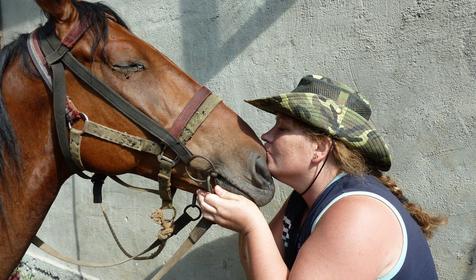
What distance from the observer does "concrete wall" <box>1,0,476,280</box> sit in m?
1.87

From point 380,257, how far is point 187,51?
6.41 feet

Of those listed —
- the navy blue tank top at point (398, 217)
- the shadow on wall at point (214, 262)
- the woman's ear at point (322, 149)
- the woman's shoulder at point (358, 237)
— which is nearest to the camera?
the woman's shoulder at point (358, 237)

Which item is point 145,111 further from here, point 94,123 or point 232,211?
point 232,211

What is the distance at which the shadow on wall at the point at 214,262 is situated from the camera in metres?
2.70

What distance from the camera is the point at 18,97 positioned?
161 centimetres

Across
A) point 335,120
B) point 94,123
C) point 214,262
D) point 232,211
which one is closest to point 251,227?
point 232,211

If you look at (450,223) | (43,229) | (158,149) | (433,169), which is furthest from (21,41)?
(43,229)

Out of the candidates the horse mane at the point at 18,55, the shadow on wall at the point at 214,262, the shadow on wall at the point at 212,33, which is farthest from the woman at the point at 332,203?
the shadow on wall at the point at 214,262

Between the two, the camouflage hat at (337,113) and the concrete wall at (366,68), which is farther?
the concrete wall at (366,68)

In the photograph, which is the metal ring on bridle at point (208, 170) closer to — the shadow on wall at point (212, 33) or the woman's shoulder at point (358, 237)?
the woman's shoulder at point (358, 237)

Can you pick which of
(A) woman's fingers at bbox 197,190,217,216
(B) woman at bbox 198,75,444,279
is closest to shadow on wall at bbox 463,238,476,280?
(B) woman at bbox 198,75,444,279

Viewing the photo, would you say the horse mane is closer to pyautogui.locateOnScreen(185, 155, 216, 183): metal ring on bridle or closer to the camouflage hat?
pyautogui.locateOnScreen(185, 155, 216, 183): metal ring on bridle

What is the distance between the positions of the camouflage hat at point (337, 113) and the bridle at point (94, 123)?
34cm

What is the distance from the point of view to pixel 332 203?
4.62ft
